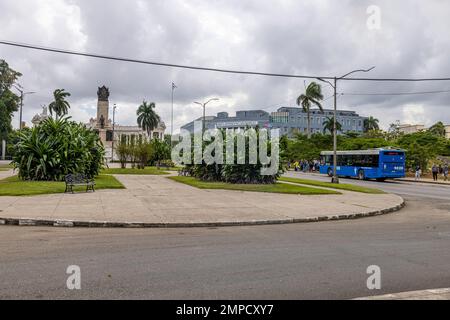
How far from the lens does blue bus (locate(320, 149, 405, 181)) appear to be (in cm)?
3772

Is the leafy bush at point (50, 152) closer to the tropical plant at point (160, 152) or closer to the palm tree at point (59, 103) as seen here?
the tropical plant at point (160, 152)

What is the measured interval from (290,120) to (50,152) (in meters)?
102

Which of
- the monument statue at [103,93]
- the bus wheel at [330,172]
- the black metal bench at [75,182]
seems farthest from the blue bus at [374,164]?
the monument statue at [103,93]

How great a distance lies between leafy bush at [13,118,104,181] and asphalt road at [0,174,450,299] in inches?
557

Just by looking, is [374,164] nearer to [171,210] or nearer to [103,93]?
[171,210]

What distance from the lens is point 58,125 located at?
25.3 metres

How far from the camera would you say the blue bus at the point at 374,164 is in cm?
3772

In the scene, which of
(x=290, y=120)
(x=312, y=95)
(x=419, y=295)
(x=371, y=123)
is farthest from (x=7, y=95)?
(x=371, y=123)

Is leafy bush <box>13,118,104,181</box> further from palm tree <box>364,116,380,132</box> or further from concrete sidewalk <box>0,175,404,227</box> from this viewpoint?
palm tree <box>364,116,380,132</box>

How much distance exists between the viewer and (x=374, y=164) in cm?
3838

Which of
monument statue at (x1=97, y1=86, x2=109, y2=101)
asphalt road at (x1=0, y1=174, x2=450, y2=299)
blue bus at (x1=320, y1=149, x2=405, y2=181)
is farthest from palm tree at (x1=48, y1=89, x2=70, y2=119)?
asphalt road at (x1=0, y1=174, x2=450, y2=299)

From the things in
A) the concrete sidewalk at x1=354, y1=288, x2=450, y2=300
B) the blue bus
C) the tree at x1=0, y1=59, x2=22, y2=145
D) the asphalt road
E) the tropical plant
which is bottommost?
the asphalt road
